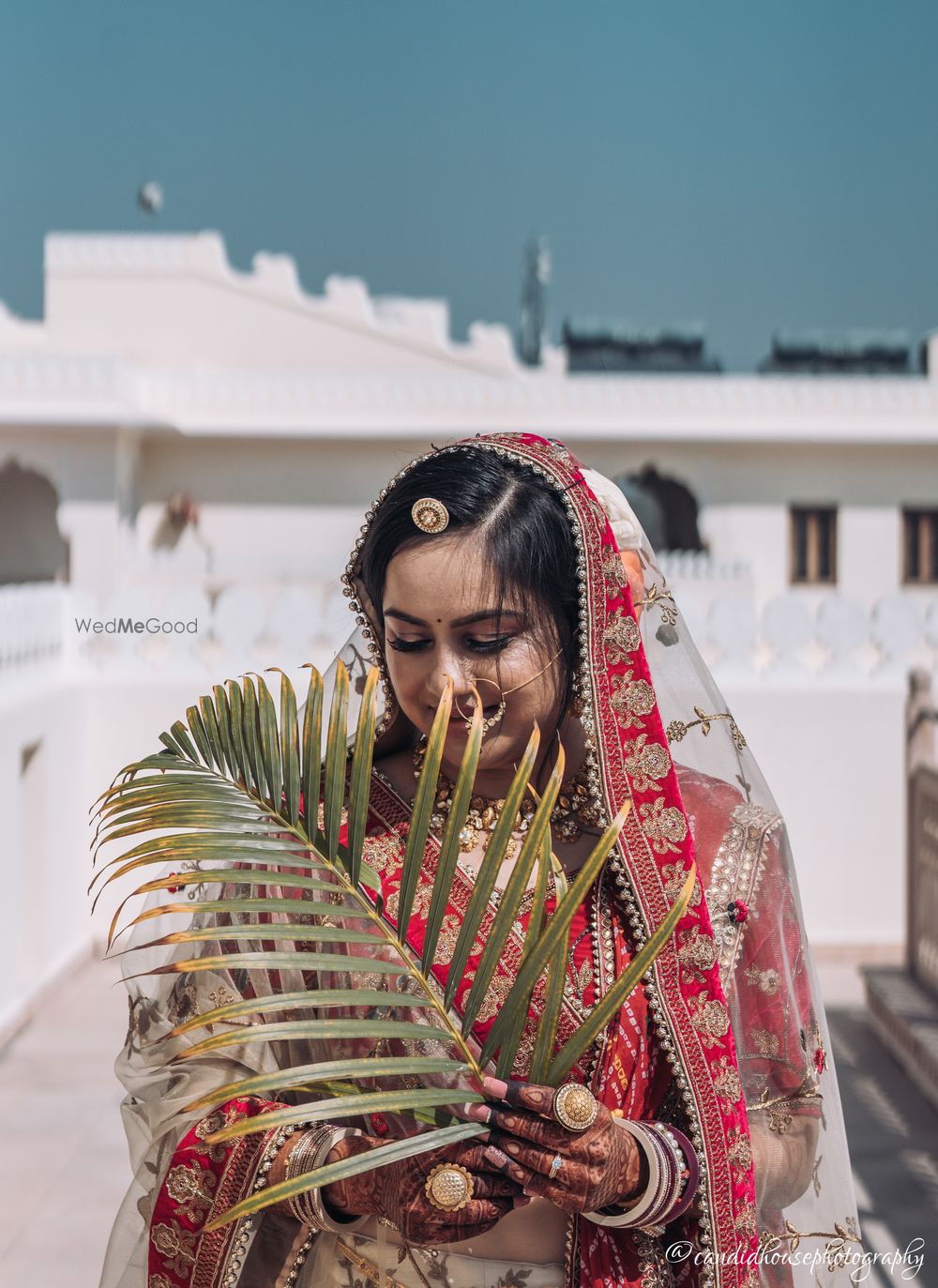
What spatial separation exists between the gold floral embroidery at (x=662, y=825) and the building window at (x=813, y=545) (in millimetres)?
12173

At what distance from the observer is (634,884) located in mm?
1197

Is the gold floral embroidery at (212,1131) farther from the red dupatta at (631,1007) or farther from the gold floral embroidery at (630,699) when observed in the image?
the gold floral embroidery at (630,699)

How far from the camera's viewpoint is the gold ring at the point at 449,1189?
1021 millimetres

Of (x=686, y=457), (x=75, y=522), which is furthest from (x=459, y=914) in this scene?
(x=686, y=457)

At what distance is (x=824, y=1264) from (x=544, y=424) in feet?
36.1

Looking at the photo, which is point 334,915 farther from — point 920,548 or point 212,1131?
point 920,548

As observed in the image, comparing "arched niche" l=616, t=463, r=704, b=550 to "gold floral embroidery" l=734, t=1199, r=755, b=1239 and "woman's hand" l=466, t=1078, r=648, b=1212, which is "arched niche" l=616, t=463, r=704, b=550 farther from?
"woman's hand" l=466, t=1078, r=648, b=1212

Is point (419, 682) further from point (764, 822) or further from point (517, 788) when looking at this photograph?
point (764, 822)

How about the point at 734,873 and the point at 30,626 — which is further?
the point at 30,626

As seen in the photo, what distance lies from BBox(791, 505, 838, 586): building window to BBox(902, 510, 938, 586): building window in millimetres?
691

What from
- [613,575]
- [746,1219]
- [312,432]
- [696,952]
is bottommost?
[746,1219]

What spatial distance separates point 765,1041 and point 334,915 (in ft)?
1.44

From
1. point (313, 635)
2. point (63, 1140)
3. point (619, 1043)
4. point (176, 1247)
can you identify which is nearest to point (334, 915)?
point (619, 1043)

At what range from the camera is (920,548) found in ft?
43.1
